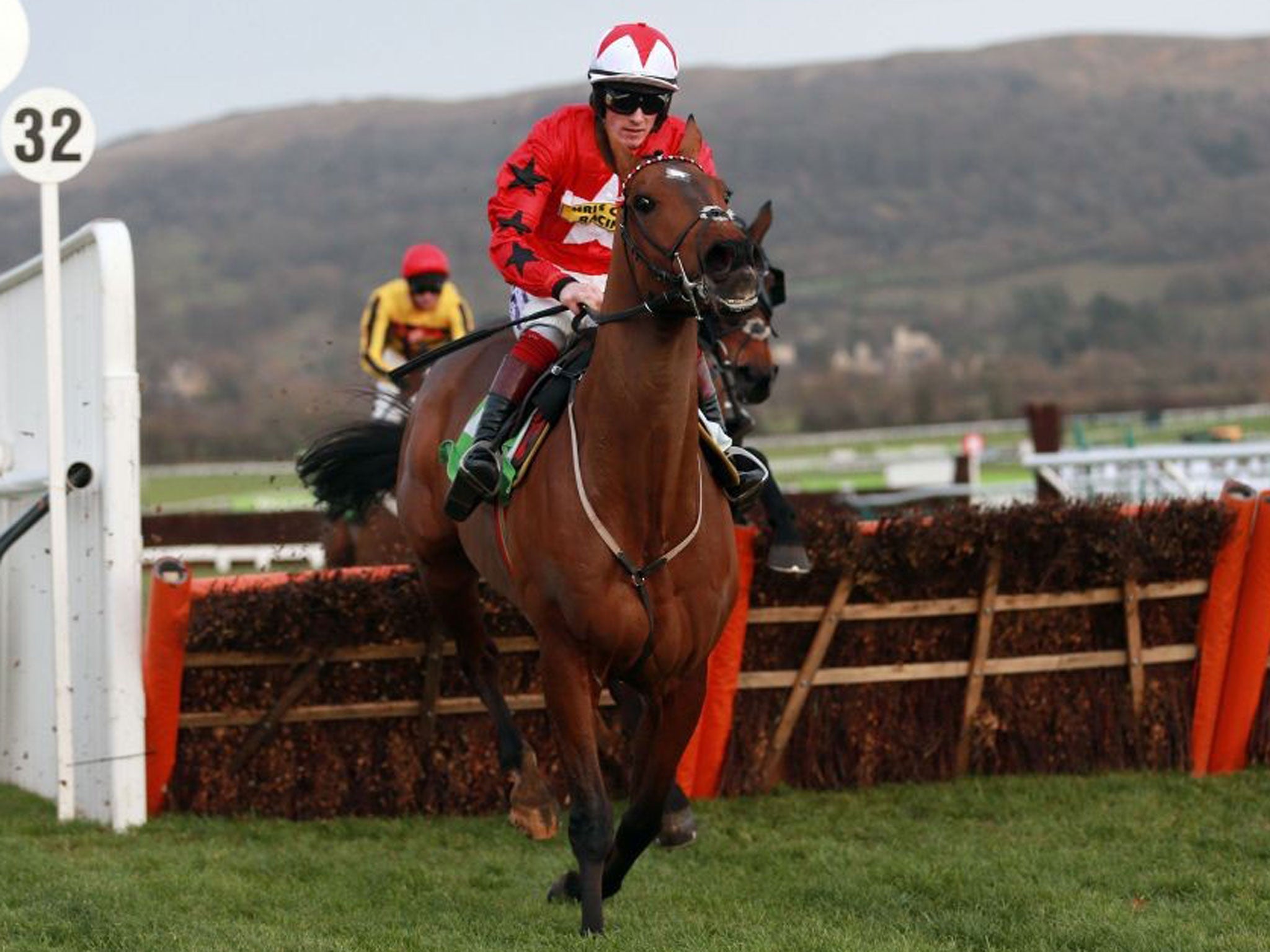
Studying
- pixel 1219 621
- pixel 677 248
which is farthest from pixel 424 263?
pixel 677 248

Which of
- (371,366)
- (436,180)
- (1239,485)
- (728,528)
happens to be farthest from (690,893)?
(436,180)

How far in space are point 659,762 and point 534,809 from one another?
88cm

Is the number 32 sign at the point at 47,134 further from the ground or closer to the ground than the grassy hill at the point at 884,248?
further from the ground

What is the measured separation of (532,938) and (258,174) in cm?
18891

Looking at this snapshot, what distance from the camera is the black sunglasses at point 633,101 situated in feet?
19.5

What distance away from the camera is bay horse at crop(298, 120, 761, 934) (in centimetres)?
538

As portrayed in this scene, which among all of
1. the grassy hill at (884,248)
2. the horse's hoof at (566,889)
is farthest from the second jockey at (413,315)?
the grassy hill at (884,248)

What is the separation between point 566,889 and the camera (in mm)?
6188

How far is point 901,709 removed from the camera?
26.8 ft

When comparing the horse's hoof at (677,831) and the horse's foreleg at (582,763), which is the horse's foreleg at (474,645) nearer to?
the horse's hoof at (677,831)

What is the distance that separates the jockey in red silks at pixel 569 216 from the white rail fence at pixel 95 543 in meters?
1.72

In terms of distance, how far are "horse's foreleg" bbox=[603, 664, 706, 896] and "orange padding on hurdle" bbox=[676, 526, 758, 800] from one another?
1.78 meters

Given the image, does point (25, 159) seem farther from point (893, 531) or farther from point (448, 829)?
point (893, 531)

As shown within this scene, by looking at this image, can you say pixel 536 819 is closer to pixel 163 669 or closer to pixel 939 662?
pixel 163 669
